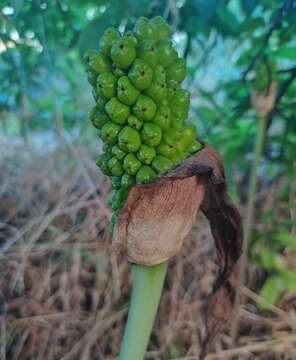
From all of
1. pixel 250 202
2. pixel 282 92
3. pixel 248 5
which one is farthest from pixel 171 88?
pixel 282 92

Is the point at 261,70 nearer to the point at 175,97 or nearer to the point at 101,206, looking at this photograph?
the point at 175,97

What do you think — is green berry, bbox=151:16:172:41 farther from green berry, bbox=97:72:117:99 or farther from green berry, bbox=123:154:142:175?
green berry, bbox=123:154:142:175

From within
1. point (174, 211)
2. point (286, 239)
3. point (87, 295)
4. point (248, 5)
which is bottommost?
point (87, 295)

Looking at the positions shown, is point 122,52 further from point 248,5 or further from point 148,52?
point 248,5

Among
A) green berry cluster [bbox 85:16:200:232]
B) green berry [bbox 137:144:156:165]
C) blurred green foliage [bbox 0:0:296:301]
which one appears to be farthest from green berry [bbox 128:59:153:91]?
blurred green foliage [bbox 0:0:296:301]

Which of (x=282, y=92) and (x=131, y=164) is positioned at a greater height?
(x=282, y=92)

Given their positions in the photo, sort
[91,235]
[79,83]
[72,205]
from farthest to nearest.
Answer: [79,83]
[72,205]
[91,235]

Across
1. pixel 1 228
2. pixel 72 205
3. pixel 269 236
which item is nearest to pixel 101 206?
pixel 72 205
